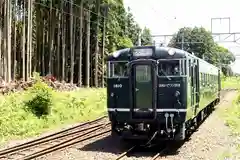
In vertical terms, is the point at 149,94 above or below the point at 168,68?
below

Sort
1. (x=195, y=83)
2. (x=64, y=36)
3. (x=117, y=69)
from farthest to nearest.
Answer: (x=64, y=36) → (x=195, y=83) → (x=117, y=69)

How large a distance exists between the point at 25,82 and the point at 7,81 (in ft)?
6.69

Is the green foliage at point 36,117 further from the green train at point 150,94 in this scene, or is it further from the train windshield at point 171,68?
the train windshield at point 171,68

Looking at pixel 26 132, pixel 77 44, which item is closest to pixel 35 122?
pixel 26 132

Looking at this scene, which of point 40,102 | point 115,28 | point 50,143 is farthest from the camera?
point 115,28

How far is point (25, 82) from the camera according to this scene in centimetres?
2950

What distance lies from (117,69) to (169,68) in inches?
65.0

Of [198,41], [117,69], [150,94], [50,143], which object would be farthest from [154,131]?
[198,41]

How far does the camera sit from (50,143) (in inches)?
594

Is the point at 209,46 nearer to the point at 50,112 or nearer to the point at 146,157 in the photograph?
the point at 50,112

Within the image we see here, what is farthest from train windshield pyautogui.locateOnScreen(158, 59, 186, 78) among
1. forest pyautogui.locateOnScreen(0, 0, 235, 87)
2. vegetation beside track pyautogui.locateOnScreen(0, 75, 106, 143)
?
forest pyautogui.locateOnScreen(0, 0, 235, 87)

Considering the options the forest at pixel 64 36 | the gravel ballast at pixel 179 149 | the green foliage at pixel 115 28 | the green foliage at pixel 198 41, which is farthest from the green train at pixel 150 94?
the green foliage at pixel 198 41

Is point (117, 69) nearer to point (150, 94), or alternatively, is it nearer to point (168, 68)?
point (150, 94)

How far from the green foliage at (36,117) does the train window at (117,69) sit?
5.27 meters
